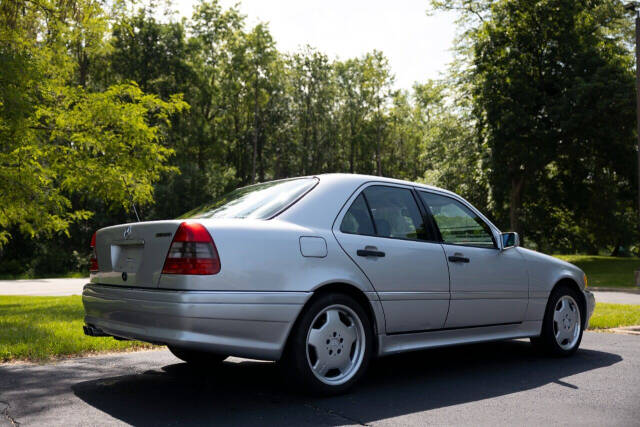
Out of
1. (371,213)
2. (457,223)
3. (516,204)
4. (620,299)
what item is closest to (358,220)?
(371,213)

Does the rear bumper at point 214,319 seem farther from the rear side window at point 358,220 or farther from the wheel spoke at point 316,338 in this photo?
the rear side window at point 358,220

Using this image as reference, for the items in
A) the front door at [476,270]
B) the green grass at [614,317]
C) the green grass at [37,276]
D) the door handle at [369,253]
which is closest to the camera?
the door handle at [369,253]

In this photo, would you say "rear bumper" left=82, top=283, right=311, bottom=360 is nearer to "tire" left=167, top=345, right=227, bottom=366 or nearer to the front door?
"tire" left=167, top=345, right=227, bottom=366

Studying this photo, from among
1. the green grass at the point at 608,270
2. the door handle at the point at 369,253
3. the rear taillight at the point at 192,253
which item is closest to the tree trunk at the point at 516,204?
the green grass at the point at 608,270

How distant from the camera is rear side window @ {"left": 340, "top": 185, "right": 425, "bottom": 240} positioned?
5.09 metres

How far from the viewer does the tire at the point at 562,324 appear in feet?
21.7

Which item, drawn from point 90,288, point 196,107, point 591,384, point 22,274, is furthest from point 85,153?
point 196,107

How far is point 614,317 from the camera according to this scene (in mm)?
10203

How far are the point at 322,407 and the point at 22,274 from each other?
36.1 metres

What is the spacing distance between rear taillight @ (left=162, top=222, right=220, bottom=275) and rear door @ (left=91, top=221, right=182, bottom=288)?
0.07 metres

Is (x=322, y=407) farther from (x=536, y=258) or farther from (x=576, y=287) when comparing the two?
(x=576, y=287)

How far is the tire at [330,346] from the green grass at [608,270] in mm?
20389

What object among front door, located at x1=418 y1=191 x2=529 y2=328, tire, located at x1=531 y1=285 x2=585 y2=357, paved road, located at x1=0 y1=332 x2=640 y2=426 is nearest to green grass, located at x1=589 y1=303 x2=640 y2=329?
tire, located at x1=531 y1=285 x2=585 y2=357

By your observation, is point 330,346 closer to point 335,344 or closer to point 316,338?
point 335,344
